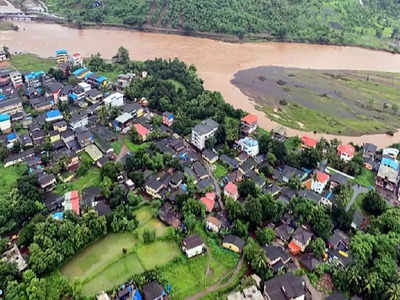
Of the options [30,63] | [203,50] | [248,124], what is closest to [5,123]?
[30,63]

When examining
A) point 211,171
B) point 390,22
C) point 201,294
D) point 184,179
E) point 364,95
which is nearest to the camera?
point 201,294

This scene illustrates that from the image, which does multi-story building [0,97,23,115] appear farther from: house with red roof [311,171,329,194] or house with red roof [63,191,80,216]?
house with red roof [311,171,329,194]

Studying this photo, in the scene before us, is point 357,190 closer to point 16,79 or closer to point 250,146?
point 250,146

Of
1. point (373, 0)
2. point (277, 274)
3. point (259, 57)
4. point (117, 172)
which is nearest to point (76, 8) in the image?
point (259, 57)

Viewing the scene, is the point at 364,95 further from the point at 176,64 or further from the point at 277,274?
the point at 277,274

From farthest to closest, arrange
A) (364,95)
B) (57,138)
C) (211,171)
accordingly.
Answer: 1. (364,95)
2. (57,138)
3. (211,171)

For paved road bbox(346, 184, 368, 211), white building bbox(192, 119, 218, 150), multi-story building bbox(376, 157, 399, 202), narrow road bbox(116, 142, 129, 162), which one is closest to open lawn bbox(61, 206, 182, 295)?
narrow road bbox(116, 142, 129, 162)

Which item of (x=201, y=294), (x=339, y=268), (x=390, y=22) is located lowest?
(x=201, y=294)

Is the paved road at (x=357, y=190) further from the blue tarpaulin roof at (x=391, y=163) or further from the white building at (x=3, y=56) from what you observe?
the white building at (x=3, y=56)
